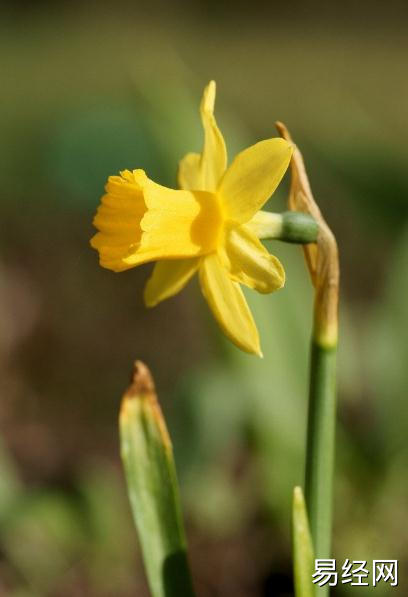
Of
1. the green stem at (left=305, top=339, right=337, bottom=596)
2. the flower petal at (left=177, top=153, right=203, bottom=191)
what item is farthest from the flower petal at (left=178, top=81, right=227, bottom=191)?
the green stem at (left=305, top=339, right=337, bottom=596)

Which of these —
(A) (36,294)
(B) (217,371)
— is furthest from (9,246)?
(B) (217,371)

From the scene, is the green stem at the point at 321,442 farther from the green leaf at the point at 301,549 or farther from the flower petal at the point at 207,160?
the flower petal at the point at 207,160

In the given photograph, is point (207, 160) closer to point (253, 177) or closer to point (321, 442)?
point (253, 177)

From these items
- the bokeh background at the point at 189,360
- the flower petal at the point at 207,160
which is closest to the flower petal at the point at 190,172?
the flower petal at the point at 207,160

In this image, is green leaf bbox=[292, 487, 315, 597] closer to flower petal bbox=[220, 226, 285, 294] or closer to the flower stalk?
the flower stalk

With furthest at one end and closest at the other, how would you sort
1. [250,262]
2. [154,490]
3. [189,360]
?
[189,360], [154,490], [250,262]

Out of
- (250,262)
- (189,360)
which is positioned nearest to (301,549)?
(250,262)

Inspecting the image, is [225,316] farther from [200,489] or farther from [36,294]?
[36,294]
